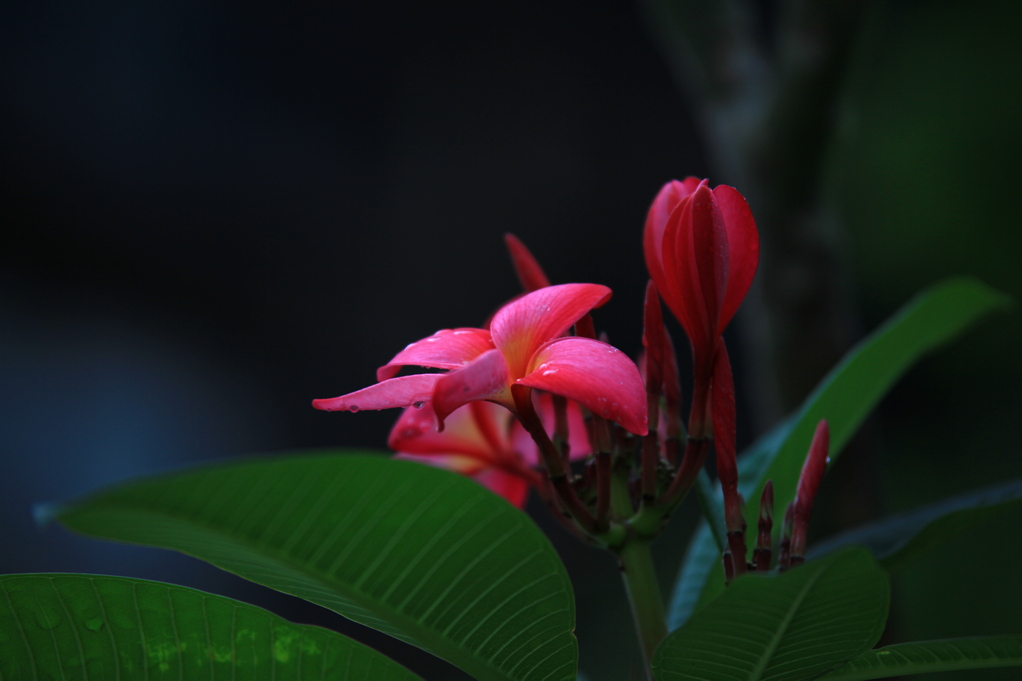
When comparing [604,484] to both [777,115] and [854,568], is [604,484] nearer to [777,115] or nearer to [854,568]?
[854,568]

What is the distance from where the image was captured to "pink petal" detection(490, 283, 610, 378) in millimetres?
357

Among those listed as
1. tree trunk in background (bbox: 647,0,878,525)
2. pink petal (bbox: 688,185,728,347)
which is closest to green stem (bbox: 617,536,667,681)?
pink petal (bbox: 688,185,728,347)

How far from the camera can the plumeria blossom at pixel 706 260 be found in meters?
0.36

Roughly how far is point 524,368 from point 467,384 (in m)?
0.06

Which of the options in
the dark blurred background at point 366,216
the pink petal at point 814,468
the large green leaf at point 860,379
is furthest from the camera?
the dark blurred background at point 366,216

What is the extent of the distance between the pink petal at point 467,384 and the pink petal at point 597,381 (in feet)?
0.06

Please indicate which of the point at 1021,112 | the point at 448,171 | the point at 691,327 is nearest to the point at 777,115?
the point at 691,327

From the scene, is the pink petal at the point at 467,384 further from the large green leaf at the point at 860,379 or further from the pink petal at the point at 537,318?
the large green leaf at the point at 860,379

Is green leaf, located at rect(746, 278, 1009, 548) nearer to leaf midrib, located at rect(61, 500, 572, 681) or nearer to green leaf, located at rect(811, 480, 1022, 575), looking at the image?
green leaf, located at rect(811, 480, 1022, 575)

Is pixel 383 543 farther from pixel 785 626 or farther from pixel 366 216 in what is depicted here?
pixel 366 216

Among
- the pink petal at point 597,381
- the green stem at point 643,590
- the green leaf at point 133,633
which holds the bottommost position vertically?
the green stem at point 643,590

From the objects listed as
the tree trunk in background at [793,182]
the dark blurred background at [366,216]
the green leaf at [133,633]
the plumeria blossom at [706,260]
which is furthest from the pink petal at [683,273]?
the dark blurred background at [366,216]

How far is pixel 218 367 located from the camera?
232 cm

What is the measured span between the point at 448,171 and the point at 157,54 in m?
0.90
